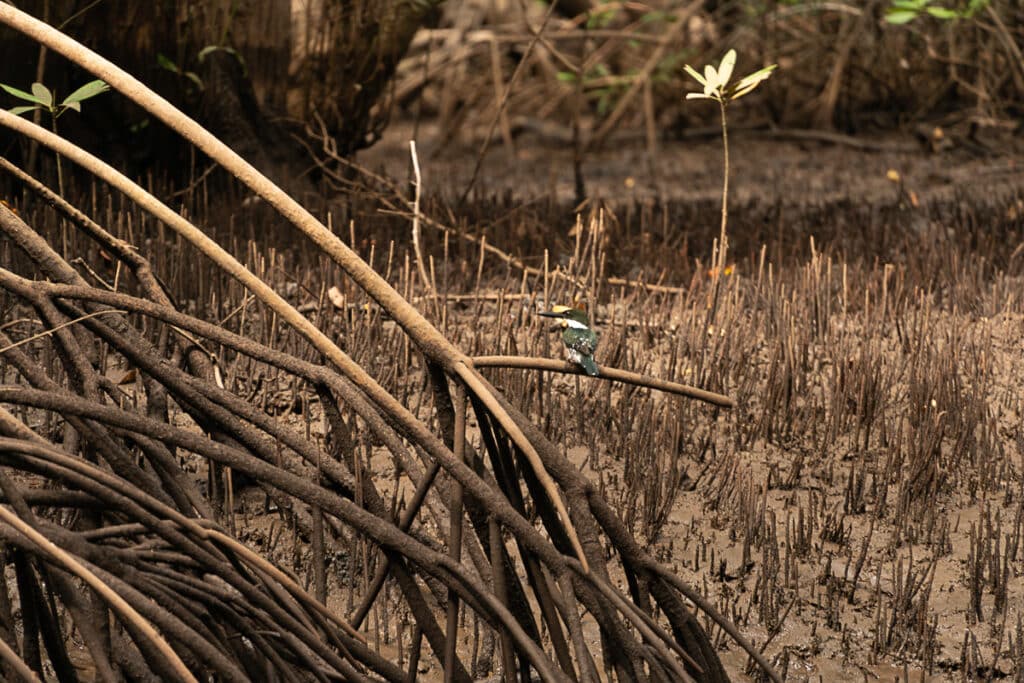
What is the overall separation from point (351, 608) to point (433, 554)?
1.02m

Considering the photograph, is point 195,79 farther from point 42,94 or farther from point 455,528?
point 455,528

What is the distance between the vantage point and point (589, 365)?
2.12m

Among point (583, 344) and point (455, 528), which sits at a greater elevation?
point (583, 344)

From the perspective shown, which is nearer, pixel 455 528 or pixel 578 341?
pixel 455 528

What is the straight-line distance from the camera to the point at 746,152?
371 inches

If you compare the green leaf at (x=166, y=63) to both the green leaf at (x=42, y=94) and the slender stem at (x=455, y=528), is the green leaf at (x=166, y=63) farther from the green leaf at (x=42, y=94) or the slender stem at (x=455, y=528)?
the slender stem at (x=455, y=528)

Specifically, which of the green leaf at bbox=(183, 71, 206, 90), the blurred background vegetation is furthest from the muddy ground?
the green leaf at bbox=(183, 71, 206, 90)

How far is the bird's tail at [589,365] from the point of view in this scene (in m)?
2.03

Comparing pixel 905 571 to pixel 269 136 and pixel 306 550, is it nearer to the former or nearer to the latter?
pixel 306 550

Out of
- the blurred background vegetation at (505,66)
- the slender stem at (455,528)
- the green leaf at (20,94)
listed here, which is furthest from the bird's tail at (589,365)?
the blurred background vegetation at (505,66)

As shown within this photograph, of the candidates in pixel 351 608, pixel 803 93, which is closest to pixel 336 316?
pixel 351 608

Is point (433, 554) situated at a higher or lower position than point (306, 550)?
higher

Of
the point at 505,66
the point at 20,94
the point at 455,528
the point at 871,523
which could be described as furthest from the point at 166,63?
the point at 505,66

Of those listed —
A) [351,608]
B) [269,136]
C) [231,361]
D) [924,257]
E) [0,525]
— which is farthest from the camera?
[269,136]
